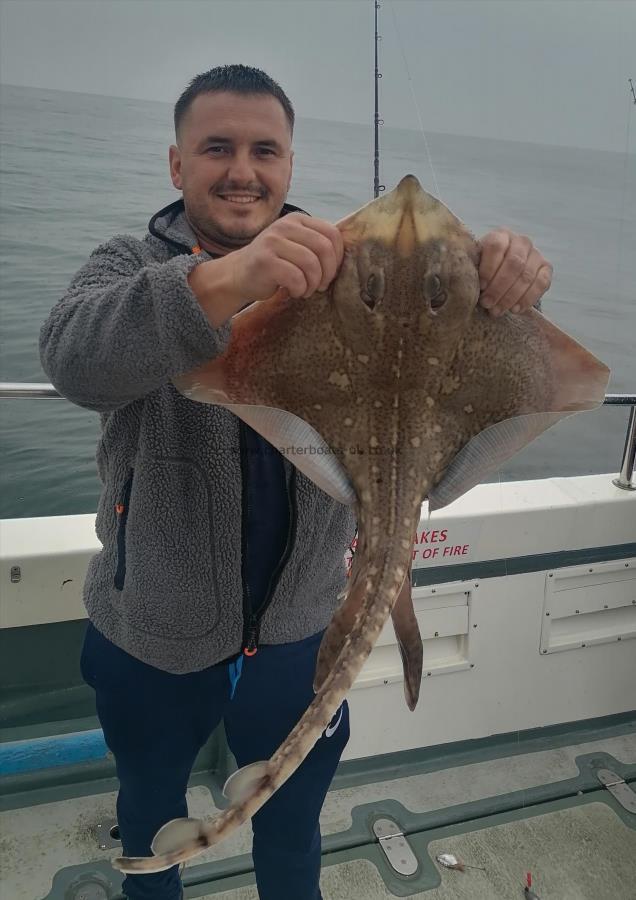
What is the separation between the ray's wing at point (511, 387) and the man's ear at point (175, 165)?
0.79 meters

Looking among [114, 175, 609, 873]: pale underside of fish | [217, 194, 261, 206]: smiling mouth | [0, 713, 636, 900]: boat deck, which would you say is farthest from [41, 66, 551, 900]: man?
[0, 713, 636, 900]: boat deck

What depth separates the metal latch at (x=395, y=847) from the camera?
2.30 m

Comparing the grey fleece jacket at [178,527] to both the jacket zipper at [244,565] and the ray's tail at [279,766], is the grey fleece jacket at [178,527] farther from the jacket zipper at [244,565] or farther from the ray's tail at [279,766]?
the ray's tail at [279,766]

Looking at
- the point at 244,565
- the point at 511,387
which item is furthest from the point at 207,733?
the point at 511,387

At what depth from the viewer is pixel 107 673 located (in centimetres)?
159

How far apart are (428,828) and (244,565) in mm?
1561

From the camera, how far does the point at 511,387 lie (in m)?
1.17

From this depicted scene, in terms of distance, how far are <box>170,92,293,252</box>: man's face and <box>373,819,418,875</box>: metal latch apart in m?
2.05

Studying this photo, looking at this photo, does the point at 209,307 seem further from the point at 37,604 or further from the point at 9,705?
the point at 9,705

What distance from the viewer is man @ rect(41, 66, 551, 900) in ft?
4.71

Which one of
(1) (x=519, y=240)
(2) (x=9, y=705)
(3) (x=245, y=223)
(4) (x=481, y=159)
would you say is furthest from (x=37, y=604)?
(4) (x=481, y=159)

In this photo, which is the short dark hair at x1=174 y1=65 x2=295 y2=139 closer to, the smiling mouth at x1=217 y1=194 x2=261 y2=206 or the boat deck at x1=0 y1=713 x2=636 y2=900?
the smiling mouth at x1=217 y1=194 x2=261 y2=206

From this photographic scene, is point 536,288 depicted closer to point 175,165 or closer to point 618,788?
point 175,165

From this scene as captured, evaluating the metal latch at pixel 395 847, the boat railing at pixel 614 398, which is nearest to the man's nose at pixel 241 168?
the boat railing at pixel 614 398
